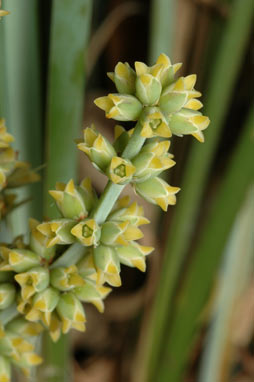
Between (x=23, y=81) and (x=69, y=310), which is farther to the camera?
(x=23, y=81)

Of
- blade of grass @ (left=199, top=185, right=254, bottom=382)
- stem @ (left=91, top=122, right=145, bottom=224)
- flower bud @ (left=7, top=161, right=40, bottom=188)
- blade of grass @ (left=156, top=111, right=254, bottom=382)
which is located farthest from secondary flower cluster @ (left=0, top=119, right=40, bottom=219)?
blade of grass @ (left=199, top=185, right=254, bottom=382)

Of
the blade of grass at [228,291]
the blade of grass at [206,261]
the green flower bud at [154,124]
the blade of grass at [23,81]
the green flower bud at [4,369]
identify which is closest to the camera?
the green flower bud at [154,124]

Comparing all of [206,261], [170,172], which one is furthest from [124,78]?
[170,172]

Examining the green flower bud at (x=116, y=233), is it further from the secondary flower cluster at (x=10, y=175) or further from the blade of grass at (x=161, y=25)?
the blade of grass at (x=161, y=25)

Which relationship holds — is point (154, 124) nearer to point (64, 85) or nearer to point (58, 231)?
point (58, 231)

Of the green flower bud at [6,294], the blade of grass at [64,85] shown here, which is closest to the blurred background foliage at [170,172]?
the blade of grass at [64,85]

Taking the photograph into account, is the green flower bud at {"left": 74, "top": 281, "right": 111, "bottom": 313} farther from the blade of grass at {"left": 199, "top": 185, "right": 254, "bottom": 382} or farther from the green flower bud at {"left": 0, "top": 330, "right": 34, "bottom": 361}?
the blade of grass at {"left": 199, "top": 185, "right": 254, "bottom": 382}
